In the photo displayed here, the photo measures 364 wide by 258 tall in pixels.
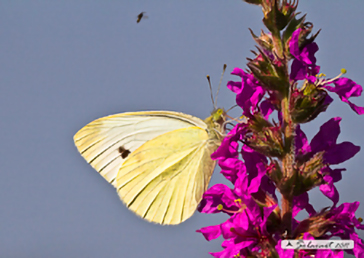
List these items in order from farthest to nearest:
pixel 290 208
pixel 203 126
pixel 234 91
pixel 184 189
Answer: pixel 203 126 < pixel 184 189 < pixel 234 91 < pixel 290 208

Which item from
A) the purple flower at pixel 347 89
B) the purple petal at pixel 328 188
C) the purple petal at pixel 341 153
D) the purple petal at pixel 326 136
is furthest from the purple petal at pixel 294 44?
the purple petal at pixel 328 188

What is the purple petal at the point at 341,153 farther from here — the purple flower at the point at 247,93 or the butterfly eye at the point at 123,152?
the butterfly eye at the point at 123,152

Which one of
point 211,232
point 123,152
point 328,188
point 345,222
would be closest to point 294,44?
point 328,188

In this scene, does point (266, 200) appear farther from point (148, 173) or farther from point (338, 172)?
point (148, 173)

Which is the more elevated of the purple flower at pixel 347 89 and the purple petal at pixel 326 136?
the purple flower at pixel 347 89

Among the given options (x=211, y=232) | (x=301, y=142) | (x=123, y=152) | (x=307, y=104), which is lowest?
(x=211, y=232)

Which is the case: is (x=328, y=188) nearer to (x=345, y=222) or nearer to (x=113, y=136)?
(x=345, y=222)

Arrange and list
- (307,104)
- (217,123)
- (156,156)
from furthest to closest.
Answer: (156,156) < (217,123) < (307,104)

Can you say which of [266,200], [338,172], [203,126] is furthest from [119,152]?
[338,172]
